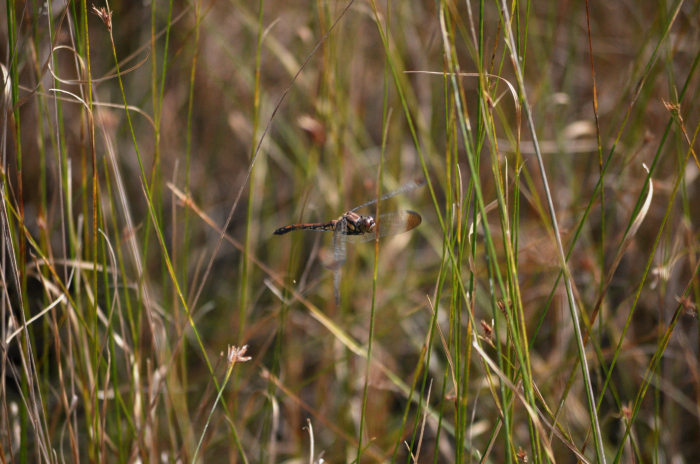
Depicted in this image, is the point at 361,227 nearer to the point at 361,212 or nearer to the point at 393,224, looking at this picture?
the point at 393,224

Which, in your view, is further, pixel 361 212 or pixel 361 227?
pixel 361 212

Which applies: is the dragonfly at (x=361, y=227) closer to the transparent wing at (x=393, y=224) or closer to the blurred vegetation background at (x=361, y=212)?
the transparent wing at (x=393, y=224)

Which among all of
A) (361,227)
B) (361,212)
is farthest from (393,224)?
(361,212)

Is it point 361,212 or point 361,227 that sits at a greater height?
point 361,227

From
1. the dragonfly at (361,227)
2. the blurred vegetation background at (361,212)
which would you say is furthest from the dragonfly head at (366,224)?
the blurred vegetation background at (361,212)

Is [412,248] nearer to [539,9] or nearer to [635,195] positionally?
[635,195]

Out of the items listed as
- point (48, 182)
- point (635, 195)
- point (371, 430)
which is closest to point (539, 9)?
point (635, 195)

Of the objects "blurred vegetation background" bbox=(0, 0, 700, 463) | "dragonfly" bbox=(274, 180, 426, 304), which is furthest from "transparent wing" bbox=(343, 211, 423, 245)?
"blurred vegetation background" bbox=(0, 0, 700, 463)
